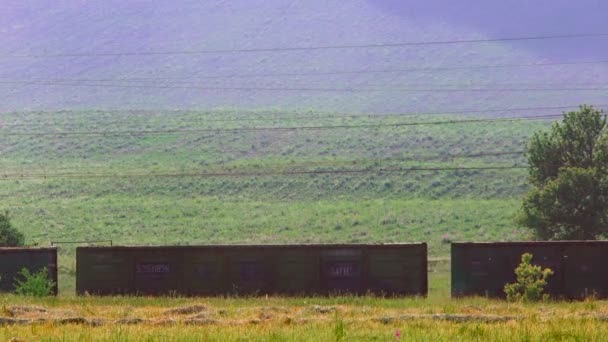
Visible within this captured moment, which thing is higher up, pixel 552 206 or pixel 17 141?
pixel 17 141

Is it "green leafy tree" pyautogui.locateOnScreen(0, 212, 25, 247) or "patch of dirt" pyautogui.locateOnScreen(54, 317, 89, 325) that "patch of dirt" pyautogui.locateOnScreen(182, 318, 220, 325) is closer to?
"patch of dirt" pyautogui.locateOnScreen(54, 317, 89, 325)

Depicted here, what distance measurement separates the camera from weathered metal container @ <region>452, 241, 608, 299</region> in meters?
32.8

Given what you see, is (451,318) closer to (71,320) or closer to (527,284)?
(527,284)

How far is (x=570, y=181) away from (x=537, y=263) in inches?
712

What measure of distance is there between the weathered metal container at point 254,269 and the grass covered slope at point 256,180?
123ft

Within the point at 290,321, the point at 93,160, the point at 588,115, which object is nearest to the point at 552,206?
the point at 588,115

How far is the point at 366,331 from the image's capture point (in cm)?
1970

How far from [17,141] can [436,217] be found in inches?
2778

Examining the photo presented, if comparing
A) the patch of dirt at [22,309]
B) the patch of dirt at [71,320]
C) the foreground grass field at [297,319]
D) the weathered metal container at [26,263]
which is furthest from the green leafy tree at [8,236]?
the patch of dirt at [71,320]

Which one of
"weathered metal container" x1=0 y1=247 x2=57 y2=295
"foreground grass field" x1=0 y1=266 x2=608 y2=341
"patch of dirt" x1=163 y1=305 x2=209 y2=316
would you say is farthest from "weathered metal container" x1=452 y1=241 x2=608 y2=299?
"weathered metal container" x1=0 y1=247 x2=57 y2=295

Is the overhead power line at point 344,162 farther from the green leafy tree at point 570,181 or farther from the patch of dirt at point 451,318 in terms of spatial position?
the patch of dirt at point 451,318

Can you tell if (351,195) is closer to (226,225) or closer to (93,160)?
(226,225)

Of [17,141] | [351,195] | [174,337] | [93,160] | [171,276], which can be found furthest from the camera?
[17,141]

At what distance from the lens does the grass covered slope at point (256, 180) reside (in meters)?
83.5
